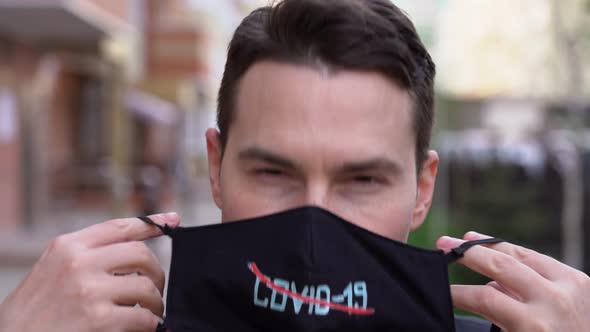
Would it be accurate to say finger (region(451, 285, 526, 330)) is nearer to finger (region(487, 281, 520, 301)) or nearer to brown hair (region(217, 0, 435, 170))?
finger (region(487, 281, 520, 301))

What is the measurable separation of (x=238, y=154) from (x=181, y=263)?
30 cm

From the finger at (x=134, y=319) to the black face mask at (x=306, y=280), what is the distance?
0.09 metres

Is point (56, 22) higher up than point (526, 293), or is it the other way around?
point (56, 22)

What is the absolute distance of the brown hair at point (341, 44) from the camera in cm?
185

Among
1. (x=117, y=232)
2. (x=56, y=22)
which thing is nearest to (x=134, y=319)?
(x=117, y=232)

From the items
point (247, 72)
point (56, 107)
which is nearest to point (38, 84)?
point (56, 107)

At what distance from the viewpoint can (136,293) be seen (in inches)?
65.2

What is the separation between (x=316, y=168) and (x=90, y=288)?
0.58 m

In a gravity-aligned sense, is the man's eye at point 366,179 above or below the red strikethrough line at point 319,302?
above

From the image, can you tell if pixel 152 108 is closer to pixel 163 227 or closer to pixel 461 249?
pixel 163 227

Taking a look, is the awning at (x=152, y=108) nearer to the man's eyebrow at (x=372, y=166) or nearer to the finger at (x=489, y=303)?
the man's eyebrow at (x=372, y=166)

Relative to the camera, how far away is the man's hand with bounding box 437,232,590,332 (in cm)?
156

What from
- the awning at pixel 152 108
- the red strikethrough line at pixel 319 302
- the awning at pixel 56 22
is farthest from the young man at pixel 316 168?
the awning at pixel 152 108

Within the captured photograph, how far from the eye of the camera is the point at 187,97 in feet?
73.5
